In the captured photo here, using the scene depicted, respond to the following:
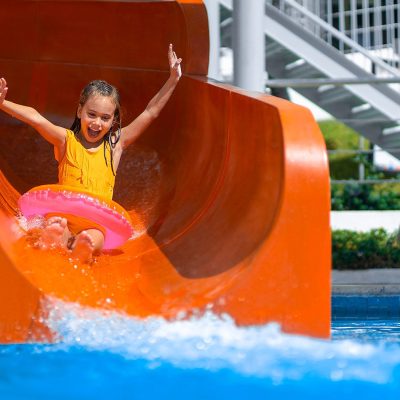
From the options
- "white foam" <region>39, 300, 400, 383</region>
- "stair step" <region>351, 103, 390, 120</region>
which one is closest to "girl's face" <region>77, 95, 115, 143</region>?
"white foam" <region>39, 300, 400, 383</region>

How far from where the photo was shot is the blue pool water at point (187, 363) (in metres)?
2.15

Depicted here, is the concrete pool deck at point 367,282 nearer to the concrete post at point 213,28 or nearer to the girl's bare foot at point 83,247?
the concrete post at point 213,28

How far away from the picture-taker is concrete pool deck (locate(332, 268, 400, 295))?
16.1 ft

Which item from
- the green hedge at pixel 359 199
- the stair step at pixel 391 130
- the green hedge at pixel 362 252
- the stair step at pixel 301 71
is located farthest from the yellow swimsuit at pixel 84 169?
the green hedge at pixel 359 199

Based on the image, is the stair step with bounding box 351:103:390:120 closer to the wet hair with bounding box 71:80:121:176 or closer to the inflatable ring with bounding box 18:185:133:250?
the wet hair with bounding box 71:80:121:176

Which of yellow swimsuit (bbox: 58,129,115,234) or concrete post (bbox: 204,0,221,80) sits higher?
concrete post (bbox: 204,0,221,80)

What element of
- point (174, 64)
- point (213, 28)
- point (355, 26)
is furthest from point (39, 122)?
point (355, 26)

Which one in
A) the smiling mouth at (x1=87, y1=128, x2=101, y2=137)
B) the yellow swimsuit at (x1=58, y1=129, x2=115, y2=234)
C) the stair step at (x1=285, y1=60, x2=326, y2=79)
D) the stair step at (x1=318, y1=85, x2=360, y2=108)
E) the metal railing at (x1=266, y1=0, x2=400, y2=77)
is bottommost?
the yellow swimsuit at (x1=58, y1=129, x2=115, y2=234)

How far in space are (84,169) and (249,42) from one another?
1529mm

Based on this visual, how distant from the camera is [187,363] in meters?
2.32

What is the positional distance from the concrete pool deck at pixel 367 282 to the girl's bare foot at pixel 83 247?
205cm

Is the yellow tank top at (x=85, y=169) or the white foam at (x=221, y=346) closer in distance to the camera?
the white foam at (x=221, y=346)

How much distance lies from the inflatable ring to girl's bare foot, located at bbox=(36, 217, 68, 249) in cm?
12

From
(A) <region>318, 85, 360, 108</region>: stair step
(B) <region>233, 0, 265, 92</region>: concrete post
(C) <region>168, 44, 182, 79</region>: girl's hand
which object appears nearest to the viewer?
(C) <region>168, 44, 182, 79</region>: girl's hand
